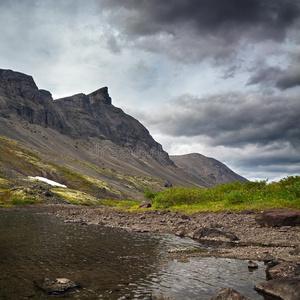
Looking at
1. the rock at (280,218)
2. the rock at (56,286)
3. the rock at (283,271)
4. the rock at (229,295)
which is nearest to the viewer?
the rock at (229,295)

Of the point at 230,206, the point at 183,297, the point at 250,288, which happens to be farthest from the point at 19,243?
the point at 230,206

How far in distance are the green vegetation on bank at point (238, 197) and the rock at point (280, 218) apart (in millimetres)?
5900

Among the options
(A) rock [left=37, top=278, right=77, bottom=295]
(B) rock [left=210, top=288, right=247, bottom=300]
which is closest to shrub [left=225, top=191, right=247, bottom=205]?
(B) rock [left=210, top=288, right=247, bottom=300]

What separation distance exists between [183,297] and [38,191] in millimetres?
92155

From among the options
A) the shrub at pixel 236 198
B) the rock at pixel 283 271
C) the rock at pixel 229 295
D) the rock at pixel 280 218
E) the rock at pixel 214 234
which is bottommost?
the rock at pixel 214 234

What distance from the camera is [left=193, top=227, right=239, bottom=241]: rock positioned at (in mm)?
22109

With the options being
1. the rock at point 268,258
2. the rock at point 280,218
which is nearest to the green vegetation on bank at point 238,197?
the rock at point 280,218

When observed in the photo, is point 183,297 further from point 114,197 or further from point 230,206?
point 114,197

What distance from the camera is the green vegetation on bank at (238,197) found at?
109ft

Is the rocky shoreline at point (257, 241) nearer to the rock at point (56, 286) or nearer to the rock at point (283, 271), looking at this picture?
the rock at point (283, 271)

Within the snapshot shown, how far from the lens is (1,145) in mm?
180875

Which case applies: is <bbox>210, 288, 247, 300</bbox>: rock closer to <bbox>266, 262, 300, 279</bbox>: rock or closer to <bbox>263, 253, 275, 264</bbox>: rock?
<bbox>266, 262, 300, 279</bbox>: rock

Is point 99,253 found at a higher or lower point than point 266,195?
lower

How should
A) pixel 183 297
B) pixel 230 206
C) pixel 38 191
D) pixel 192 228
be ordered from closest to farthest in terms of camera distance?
1. pixel 183 297
2. pixel 192 228
3. pixel 230 206
4. pixel 38 191
